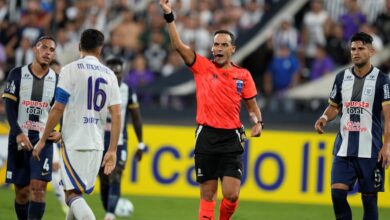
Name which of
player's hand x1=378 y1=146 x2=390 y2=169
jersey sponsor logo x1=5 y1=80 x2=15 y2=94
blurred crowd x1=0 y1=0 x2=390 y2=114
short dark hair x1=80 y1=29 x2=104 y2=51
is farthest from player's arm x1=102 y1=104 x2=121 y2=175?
blurred crowd x1=0 y1=0 x2=390 y2=114

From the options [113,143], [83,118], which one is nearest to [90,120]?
[83,118]

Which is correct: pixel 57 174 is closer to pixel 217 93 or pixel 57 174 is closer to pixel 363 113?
pixel 217 93

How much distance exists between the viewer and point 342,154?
34.3ft

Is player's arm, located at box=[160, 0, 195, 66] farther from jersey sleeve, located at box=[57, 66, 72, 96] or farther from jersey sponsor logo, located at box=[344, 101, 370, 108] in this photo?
jersey sponsor logo, located at box=[344, 101, 370, 108]

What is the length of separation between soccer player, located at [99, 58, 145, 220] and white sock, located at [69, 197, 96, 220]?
311cm

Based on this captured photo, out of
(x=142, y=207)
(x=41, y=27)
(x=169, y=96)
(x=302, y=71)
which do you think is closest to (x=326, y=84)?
(x=302, y=71)

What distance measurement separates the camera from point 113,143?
9.41 meters

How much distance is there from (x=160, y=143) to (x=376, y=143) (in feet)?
24.1

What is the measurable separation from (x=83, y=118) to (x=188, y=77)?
10326 millimetres

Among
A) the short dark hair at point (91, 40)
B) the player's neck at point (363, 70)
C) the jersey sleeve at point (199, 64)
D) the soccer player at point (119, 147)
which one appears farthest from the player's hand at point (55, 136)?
the player's neck at point (363, 70)

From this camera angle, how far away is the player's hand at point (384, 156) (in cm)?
1019

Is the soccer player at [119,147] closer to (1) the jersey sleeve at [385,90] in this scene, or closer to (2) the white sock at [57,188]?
(2) the white sock at [57,188]

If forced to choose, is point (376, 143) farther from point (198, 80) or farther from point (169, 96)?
point (169, 96)

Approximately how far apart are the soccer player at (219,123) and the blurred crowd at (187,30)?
827 cm
